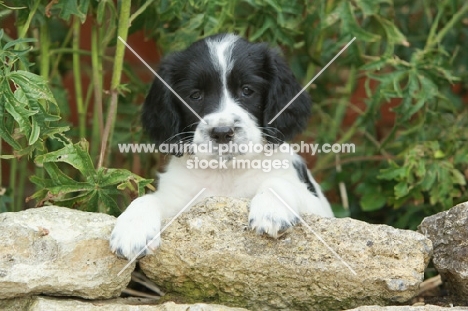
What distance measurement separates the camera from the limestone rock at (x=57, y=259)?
3.50 meters

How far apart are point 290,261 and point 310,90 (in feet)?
8.76

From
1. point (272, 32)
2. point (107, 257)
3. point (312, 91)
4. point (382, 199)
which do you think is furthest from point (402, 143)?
point (107, 257)

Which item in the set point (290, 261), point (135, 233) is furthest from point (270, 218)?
point (135, 233)

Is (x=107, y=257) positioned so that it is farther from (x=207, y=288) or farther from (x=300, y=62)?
(x=300, y=62)

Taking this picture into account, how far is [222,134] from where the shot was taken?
4.04m

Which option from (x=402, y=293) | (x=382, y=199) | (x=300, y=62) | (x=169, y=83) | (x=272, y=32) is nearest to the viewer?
(x=402, y=293)

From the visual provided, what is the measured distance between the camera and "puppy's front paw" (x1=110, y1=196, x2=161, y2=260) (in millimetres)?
3561

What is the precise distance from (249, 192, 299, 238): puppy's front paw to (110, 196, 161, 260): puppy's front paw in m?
0.48

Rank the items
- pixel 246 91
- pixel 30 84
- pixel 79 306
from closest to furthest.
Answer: pixel 79 306 < pixel 30 84 < pixel 246 91

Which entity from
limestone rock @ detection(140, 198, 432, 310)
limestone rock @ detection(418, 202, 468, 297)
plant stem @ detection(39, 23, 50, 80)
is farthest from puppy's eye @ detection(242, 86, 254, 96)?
plant stem @ detection(39, 23, 50, 80)

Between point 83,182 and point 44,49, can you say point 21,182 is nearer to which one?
point 44,49

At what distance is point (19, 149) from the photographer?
4051 mm

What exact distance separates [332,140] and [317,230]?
2.41 m

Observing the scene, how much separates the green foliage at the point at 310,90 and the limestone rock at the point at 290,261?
0.63 metres
